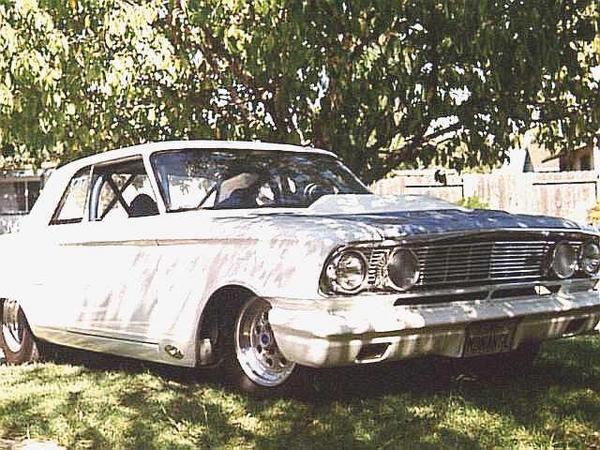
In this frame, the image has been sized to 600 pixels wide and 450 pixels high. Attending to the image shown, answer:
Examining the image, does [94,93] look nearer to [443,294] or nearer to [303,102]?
[303,102]

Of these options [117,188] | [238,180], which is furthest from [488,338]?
[117,188]

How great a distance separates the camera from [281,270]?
207 inches

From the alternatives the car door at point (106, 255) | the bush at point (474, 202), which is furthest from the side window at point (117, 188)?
the bush at point (474, 202)

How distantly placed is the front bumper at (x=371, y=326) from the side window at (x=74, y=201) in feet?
9.52

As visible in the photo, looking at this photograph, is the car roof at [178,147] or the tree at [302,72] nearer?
the car roof at [178,147]

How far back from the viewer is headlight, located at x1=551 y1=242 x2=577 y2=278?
5867 millimetres

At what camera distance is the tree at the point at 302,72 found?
8.19m

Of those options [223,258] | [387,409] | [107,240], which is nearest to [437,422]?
[387,409]

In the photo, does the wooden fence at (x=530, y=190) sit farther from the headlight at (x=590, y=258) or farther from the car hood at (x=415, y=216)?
the headlight at (x=590, y=258)

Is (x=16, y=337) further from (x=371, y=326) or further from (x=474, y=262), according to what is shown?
(x=474, y=262)

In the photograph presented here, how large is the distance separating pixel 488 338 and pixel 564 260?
0.85m

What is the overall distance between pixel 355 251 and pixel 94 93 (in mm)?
4689

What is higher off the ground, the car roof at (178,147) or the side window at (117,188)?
the car roof at (178,147)

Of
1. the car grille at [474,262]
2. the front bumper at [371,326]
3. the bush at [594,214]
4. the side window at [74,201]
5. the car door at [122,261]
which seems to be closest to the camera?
the front bumper at [371,326]
